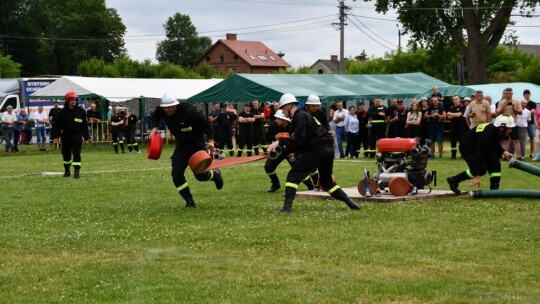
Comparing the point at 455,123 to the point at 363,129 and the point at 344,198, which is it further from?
the point at 344,198

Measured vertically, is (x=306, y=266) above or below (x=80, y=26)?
below

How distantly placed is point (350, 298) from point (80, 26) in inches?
3870

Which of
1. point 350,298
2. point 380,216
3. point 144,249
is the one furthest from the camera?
point 380,216

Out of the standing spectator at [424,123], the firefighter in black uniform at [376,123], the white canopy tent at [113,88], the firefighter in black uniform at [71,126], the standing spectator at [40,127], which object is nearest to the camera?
the firefighter in black uniform at [71,126]

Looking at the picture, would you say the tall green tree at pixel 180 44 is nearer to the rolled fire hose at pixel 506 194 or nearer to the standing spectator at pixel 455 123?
the standing spectator at pixel 455 123

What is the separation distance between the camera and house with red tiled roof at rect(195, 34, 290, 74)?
12950 cm

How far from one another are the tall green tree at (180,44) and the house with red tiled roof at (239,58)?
221 centimetres

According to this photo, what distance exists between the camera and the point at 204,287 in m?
7.65

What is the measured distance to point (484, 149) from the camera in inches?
567

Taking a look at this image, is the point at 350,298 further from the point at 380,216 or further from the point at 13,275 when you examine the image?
the point at 380,216

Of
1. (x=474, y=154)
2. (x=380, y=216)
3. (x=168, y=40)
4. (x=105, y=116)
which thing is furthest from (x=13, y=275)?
(x=168, y=40)

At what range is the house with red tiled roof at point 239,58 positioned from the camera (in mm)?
129500

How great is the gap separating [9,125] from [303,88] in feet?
38.4

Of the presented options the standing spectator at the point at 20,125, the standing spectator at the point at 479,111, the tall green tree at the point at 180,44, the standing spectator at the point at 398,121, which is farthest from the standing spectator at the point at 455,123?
the tall green tree at the point at 180,44
